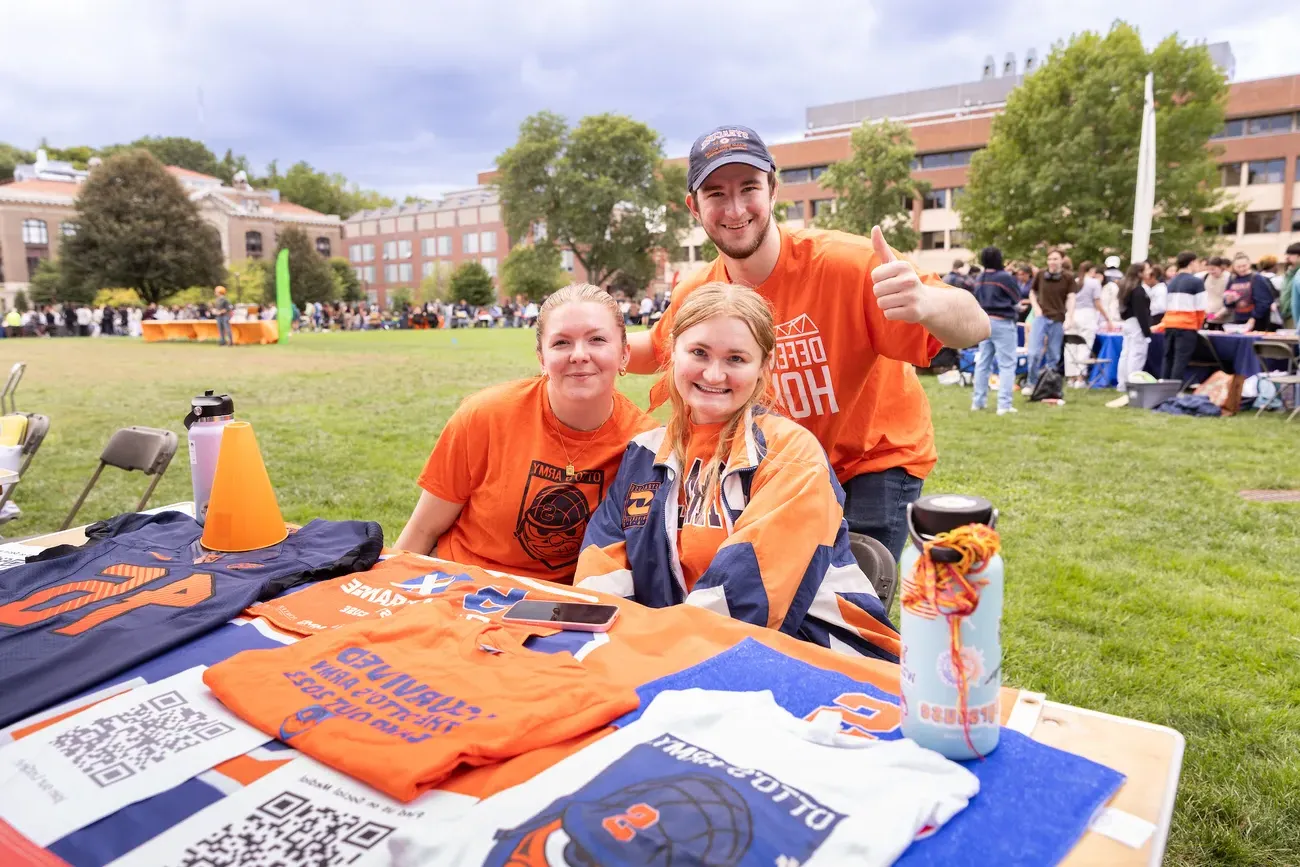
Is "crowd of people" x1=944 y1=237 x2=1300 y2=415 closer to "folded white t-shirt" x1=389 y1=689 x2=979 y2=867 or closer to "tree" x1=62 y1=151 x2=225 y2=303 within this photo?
"folded white t-shirt" x1=389 y1=689 x2=979 y2=867

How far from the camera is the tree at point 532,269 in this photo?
5288cm

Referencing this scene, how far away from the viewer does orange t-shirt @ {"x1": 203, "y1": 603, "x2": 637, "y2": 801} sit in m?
1.22

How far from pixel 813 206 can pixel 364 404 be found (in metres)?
54.8

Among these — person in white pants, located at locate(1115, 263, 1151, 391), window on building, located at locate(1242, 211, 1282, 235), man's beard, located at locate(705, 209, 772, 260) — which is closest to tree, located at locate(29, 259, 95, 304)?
person in white pants, located at locate(1115, 263, 1151, 391)

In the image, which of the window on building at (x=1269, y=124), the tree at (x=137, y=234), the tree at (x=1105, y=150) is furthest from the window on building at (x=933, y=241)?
the tree at (x=137, y=234)

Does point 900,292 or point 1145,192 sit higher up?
point 1145,192

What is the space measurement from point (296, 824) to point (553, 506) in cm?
156

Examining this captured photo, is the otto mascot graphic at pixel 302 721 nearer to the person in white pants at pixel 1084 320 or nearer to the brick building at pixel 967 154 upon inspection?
the person in white pants at pixel 1084 320

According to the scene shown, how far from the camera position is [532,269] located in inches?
2111

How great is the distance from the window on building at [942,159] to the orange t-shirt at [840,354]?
56597 millimetres

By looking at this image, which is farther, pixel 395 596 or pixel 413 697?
pixel 395 596

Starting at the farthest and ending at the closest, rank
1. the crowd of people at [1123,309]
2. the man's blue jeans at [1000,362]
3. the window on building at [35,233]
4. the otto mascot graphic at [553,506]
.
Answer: the window on building at [35,233] < the crowd of people at [1123,309] < the man's blue jeans at [1000,362] < the otto mascot graphic at [553,506]

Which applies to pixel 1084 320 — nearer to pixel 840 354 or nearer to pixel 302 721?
pixel 840 354

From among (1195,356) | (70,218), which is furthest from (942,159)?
(70,218)
